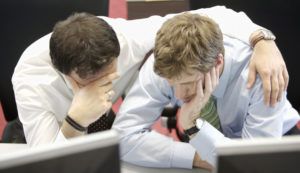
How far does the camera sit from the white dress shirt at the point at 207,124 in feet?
3.59

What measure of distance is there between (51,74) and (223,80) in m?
0.68

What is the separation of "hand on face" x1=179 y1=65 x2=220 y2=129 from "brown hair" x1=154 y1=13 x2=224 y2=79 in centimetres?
5

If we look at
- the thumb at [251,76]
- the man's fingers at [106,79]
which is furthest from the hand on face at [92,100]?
the thumb at [251,76]

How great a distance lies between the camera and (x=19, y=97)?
1.25m

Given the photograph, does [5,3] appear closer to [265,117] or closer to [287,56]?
[265,117]

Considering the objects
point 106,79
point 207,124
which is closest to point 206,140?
point 207,124

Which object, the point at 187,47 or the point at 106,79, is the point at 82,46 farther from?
the point at 187,47

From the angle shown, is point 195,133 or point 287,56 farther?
point 287,56

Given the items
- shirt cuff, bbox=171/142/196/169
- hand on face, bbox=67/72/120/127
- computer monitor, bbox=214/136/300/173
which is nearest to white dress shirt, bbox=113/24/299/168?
shirt cuff, bbox=171/142/196/169

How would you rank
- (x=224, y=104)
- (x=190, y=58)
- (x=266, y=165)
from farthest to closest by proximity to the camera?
(x=224, y=104)
(x=190, y=58)
(x=266, y=165)

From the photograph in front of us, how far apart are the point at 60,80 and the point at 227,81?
66cm

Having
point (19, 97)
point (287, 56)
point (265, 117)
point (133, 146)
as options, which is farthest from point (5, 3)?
point (287, 56)

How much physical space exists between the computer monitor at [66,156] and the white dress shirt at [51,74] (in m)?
0.59

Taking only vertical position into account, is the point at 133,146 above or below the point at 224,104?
below
